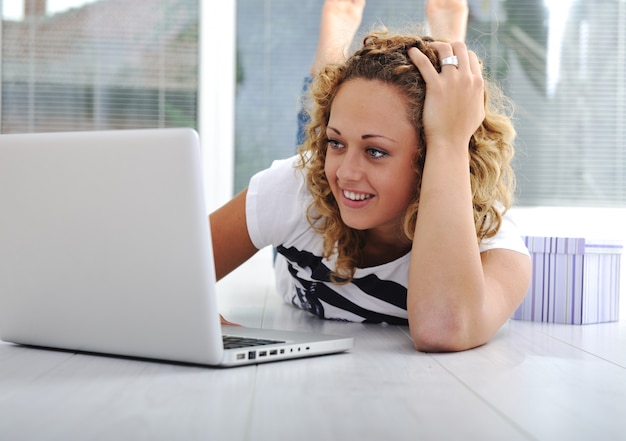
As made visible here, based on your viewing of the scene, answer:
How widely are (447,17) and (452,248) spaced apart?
162 cm

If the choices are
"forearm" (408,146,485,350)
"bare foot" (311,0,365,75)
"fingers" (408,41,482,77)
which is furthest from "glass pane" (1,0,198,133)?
"forearm" (408,146,485,350)

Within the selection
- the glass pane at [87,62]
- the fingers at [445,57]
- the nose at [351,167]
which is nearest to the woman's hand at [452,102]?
the fingers at [445,57]

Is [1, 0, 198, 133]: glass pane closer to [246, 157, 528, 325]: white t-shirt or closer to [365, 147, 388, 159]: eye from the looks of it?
[246, 157, 528, 325]: white t-shirt

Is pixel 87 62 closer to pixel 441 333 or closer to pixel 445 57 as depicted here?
pixel 445 57

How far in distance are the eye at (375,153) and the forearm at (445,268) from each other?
0.10 m

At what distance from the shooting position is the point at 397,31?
5.62 ft

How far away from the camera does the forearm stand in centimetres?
136

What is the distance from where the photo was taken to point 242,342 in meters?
→ 1.25

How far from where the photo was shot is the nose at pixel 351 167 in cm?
150

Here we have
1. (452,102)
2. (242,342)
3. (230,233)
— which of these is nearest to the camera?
(242,342)

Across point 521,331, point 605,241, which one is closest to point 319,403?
point 521,331

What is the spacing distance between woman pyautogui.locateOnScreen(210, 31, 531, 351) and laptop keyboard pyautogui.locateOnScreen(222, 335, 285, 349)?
11.1 inches

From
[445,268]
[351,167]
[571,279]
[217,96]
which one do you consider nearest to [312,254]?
[351,167]

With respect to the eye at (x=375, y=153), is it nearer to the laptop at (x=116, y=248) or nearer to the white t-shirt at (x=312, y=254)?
the white t-shirt at (x=312, y=254)
